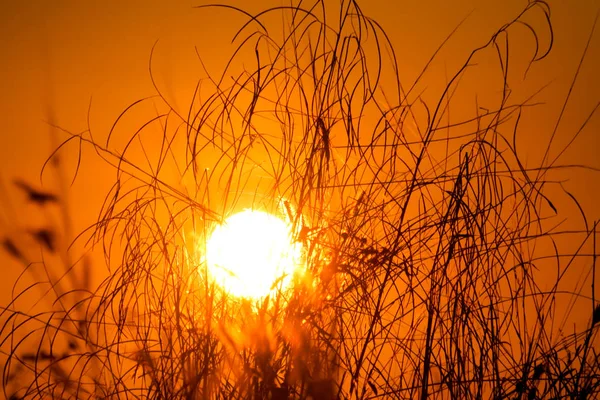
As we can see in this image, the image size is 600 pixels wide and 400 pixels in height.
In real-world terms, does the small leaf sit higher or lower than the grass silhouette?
higher

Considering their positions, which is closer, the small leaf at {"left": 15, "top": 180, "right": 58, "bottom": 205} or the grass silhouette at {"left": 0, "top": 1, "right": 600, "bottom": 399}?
the grass silhouette at {"left": 0, "top": 1, "right": 600, "bottom": 399}

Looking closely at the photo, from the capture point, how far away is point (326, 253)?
3.34 ft

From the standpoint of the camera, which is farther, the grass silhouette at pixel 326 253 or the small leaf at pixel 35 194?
the small leaf at pixel 35 194

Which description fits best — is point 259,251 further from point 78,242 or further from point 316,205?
point 78,242

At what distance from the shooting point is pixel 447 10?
48.8 inches

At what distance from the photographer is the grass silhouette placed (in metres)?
1.00

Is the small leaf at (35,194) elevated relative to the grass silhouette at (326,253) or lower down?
elevated

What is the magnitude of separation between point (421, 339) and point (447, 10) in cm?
59

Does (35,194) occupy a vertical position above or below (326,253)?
above

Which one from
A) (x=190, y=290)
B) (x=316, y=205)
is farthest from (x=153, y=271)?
(x=316, y=205)

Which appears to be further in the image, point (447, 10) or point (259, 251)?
point (447, 10)

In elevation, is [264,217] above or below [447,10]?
below

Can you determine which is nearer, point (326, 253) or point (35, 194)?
point (326, 253)

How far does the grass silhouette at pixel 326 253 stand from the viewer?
997mm
